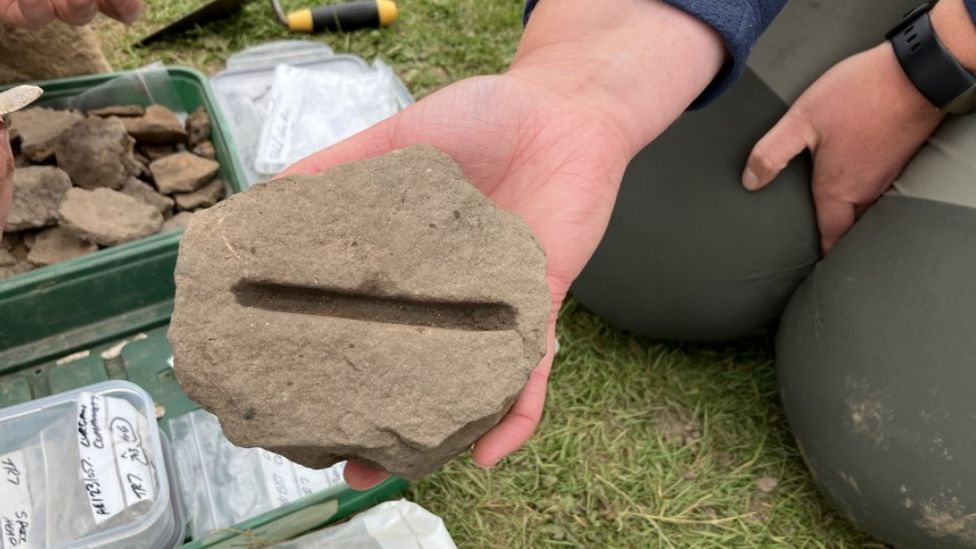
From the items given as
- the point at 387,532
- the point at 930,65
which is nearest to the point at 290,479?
the point at 387,532

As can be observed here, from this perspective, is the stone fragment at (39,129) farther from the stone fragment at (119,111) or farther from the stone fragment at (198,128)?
the stone fragment at (198,128)

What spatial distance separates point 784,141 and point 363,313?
1.11 m

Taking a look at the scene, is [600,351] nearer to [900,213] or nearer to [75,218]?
[900,213]

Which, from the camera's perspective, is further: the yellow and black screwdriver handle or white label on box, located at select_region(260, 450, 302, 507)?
the yellow and black screwdriver handle

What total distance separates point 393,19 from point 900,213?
6.44 ft

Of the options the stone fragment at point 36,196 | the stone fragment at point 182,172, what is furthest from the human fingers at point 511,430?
the stone fragment at point 36,196

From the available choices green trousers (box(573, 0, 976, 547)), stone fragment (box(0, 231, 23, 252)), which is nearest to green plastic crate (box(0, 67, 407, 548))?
stone fragment (box(0, 231, 23, 252))

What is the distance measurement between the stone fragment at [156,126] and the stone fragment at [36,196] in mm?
243

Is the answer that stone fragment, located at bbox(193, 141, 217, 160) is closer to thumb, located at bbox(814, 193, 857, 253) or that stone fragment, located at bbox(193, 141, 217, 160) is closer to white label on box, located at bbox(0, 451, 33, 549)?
white label on box, located at bbox(0, 451, 33, 549)

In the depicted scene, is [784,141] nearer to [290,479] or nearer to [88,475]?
[290,479]

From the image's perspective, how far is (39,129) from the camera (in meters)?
2.10

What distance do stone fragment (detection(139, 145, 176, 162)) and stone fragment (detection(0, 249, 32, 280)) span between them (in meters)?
0.46

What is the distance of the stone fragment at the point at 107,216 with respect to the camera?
1.92 metres

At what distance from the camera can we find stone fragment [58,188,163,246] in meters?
1.92
